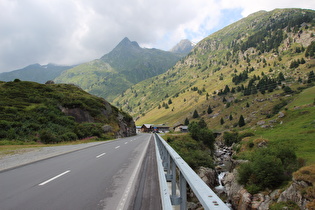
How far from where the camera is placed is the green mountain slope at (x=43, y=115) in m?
30.2

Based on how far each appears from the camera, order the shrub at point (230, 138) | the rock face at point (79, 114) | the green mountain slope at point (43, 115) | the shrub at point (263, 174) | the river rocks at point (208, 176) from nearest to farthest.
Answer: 1. the shrub at point (263, 174)
2. the river rocks at point (208, 176)
3. the green mountain slope at point (43, 115)
4. the rock face at point (79, 114)
5. the shrub at point (230, 138)

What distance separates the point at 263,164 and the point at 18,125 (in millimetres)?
35405

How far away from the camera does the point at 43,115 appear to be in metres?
37.8

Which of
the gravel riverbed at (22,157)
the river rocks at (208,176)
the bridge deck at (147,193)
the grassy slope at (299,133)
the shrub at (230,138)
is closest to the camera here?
the bridge deck at (147,193)

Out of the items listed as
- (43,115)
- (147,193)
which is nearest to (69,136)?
(43,115)

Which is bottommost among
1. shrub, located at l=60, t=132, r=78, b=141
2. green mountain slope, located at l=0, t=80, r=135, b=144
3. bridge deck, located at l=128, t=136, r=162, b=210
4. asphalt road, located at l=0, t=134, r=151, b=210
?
bridge deck, located at l=128, t=136, r=162, b=210

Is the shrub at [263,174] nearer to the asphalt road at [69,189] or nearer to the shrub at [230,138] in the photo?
the asphalt road at [69,189]

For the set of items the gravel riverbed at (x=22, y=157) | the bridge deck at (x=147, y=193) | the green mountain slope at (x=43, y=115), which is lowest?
the bridge deck at (x=147, y=193)

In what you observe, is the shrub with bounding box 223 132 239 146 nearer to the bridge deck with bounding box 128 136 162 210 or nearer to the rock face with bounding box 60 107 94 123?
the rock face with bounding box 60 107 94 123

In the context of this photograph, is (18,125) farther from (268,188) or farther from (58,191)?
(268,188)

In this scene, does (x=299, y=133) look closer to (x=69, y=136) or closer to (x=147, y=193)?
(x=69, y=136)

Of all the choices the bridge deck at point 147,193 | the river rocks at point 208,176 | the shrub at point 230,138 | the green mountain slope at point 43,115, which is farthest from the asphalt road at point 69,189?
the shrub at point 230,138

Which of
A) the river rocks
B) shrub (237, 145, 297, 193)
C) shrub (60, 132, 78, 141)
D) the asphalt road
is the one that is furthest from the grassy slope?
shrub (60, 132, 78, 141)

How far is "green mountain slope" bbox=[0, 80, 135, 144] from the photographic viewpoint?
30.2 metres
